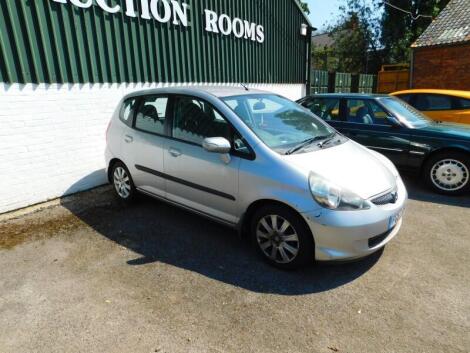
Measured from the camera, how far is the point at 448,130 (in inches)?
210

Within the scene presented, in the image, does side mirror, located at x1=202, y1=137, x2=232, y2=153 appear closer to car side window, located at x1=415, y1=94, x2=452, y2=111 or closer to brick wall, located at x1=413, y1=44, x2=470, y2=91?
car side window, located at x1=415, y1=94, x2=452, y2=111

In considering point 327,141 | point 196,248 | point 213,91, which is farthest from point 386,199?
point 213,91

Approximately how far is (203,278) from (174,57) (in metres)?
5.24

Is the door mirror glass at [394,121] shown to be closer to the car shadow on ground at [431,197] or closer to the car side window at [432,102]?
the car shadow on ground at [431,197]

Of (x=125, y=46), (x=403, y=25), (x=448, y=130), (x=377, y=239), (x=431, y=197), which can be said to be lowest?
(x=431, y=197)

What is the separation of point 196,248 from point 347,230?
1708 millimetres

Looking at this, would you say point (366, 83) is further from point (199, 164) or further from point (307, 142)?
point (199, 164)

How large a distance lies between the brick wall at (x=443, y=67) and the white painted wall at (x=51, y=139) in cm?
1667

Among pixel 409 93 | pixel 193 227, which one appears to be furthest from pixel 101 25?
pixel 409 93

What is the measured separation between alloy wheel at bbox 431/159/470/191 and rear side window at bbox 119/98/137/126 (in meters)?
4.80

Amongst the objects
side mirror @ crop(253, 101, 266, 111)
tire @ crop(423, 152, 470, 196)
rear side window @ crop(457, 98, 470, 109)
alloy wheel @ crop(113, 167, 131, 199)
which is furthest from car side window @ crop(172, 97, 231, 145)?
rear side window @ crop(457, 98, 470, 109)

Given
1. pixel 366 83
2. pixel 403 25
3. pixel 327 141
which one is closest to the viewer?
pixel 327 141

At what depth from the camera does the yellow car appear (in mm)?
6891

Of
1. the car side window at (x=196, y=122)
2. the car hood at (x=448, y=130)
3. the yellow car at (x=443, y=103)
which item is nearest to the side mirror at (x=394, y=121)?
the car hood at (x=448, y=130)
